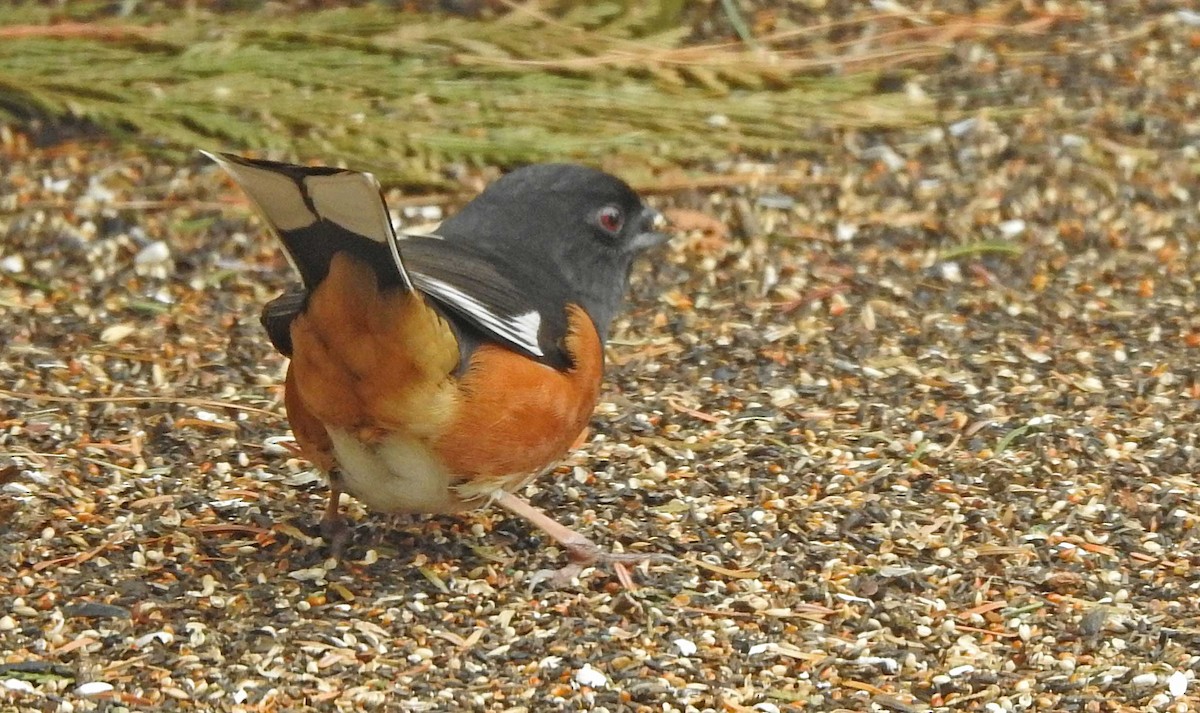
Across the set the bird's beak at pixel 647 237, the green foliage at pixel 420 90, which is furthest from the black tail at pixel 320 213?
the green foliage at pixel 420 90

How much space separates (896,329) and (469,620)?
198 centimetres

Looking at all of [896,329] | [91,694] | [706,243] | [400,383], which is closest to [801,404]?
[896,329]

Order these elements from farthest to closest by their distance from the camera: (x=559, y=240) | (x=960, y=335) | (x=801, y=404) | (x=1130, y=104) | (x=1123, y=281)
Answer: (x=1130, y=104), (x=1123, y=281), (x=960, y=335), (x=801, y=404), (x=559, y=240)

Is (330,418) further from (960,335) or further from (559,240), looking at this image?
(960,335)

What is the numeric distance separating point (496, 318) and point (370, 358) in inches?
12.9

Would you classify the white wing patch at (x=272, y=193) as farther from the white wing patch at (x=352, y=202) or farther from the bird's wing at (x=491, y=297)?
the bird's wing at (x=491, y=297)

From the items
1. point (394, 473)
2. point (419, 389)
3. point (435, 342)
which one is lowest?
point (394, 473)

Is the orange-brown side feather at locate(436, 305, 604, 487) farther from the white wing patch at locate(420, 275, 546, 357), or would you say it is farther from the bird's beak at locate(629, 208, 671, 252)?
the bird's beak at locate(629, 208, 671, 252)

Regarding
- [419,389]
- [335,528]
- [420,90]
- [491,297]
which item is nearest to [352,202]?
[419,389]

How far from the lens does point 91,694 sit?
3297mm

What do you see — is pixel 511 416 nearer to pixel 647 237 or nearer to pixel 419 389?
pixel 419 389

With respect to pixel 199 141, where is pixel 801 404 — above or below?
below

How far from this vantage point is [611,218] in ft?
14.2

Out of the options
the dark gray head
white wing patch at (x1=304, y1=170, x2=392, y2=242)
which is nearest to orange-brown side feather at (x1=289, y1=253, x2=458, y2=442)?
white wing patch at (x1=304, y1=170, x2=392, y2=242)
